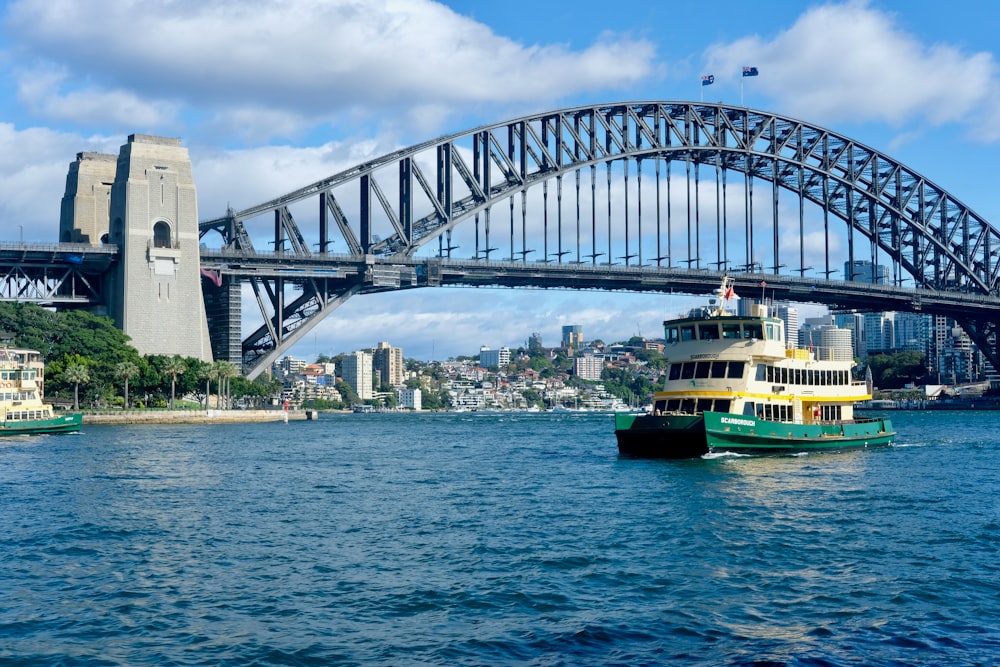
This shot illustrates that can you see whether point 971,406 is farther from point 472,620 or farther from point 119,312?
point 472,620

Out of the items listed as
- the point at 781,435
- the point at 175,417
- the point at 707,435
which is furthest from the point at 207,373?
the point at 707,435

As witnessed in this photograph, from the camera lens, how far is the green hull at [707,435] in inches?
1788

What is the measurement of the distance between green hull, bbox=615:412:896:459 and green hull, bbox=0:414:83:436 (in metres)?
38.5

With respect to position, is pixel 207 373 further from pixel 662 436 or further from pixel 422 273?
pixel 662 436

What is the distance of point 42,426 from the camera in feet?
233

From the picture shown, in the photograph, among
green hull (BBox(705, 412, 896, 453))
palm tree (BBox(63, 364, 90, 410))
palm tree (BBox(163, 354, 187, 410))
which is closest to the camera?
green hull (BBox(705, 412, 896, 453))

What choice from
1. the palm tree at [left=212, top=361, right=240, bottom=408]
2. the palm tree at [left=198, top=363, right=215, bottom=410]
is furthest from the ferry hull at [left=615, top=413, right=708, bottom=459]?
the palm tree at [left=212, top=361, right=240, bottom=408]

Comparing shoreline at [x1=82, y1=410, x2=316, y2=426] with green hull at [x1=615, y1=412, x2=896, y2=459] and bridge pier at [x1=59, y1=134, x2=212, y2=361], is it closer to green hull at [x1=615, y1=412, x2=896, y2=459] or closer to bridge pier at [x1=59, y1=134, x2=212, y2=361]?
bridge pier at [x1=59, y1=134, x2=212, y2=361]

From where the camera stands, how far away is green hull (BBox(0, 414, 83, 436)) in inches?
2731

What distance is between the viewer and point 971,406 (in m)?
156

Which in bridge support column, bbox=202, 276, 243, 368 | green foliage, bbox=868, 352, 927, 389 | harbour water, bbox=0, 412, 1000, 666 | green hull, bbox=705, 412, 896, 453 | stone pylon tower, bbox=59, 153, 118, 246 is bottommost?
harbour water, bbox=0, 412, 1000, 666

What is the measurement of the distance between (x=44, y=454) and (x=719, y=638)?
41.5 m

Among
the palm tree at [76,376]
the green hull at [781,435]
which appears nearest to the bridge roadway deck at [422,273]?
the palm tree at [76,376]

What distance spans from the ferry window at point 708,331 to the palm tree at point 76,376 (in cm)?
5258
